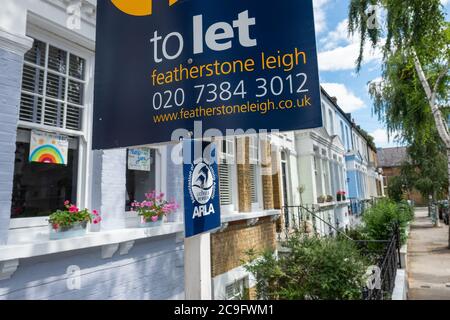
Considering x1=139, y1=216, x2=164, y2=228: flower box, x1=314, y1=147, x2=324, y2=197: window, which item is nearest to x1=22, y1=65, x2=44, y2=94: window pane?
x1=139, y1=216, x2=164, y2=228: flower box

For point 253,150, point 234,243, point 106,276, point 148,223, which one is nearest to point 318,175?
point 253,150

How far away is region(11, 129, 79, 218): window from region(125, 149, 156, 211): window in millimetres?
844

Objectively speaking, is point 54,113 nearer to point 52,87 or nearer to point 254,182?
point 52,87

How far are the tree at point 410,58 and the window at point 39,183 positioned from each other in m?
9.37

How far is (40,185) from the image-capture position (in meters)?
3.56

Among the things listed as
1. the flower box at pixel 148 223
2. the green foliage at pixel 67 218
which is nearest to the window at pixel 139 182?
the flower box at pixel 148 223

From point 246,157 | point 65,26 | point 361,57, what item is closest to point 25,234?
point 65,26

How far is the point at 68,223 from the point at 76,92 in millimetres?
1723

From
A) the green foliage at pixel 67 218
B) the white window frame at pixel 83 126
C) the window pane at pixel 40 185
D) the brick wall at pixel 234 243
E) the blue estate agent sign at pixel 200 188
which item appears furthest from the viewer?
the brick wall at pixel 234 243

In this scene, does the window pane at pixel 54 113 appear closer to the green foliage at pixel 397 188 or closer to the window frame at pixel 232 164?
the window frame at pixel 232 164

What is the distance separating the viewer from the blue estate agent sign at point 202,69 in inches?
87.3

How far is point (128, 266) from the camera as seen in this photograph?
4.08 m

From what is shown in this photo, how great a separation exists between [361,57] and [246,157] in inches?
239
